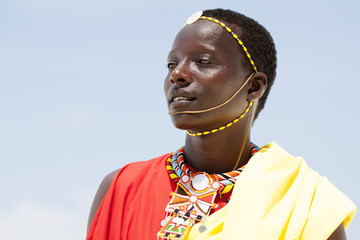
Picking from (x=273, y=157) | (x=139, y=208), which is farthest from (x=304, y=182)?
(x=139, y=208)

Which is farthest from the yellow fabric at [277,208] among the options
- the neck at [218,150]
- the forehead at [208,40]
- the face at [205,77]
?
the forehead at [208,40]

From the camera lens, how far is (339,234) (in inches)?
165

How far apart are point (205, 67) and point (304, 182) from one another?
3.45 feet

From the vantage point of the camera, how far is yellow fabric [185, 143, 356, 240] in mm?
4055

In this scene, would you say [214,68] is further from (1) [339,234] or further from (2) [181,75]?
(1) [339,234]

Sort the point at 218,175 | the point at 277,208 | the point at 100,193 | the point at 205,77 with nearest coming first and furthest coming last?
the point at 277,208 → the point at 205,77 → the point at 218,175 → the point at 100,193

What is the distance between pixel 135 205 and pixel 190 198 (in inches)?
16.3

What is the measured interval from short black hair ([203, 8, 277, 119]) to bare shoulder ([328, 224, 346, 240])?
1.10 metres

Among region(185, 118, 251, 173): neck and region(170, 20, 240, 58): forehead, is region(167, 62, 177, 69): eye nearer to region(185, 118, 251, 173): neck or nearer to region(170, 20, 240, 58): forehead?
region(170, 20, 240, 58): forehead

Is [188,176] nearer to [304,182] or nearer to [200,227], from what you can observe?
[200,227]

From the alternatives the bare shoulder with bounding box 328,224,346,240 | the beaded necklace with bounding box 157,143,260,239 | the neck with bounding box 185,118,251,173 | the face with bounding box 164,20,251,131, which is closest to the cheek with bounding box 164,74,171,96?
the face with bounding box 164,20,251,131

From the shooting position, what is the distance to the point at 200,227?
13.7 ft

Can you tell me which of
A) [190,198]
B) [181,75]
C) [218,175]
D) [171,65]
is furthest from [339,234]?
[171,65]

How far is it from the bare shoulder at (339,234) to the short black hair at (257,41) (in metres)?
1.10
